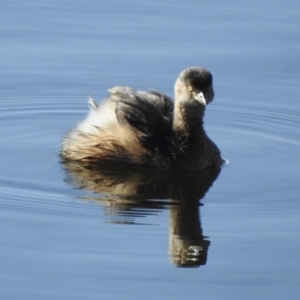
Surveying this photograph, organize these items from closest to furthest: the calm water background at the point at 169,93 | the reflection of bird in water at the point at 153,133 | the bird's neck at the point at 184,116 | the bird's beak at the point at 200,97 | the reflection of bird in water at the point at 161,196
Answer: the calm water background at the point at 169,93
the reflection of bird in water at the point at 161,196
the bird's beak at the point at 200,97
the reflection of bird in water at the point at 153,133
the bird's neck at the point at 184,116

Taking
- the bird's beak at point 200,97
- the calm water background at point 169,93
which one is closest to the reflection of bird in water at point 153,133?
the bird's beak at point 200,97

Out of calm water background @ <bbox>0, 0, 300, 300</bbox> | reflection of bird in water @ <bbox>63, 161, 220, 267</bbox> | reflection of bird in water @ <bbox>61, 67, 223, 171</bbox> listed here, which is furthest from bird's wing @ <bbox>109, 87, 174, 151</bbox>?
calm water background @ <bbox>0, 0, 300, 300</bbox>

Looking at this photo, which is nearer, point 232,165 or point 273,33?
point 232,165

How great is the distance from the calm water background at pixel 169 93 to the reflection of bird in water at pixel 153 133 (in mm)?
248

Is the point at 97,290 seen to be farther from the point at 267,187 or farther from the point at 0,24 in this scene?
the point at 0,24

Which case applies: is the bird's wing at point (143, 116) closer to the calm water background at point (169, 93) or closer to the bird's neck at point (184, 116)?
the bird's neck at point (184, 116)

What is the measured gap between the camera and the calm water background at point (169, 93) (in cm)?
631

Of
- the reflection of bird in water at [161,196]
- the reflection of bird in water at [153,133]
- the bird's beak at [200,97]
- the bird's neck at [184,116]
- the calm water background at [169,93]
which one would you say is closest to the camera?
the calm water background at [169,93]

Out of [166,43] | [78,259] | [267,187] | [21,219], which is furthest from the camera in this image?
[166,43]

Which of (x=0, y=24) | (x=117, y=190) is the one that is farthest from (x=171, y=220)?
(x=0, y=24)

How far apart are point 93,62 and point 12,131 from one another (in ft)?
5.80

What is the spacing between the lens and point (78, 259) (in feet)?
21.2

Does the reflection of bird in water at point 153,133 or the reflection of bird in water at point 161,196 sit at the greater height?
the reflection of bird in water at point 153,133

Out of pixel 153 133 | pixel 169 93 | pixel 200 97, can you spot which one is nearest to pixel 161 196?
pixel 153 133
